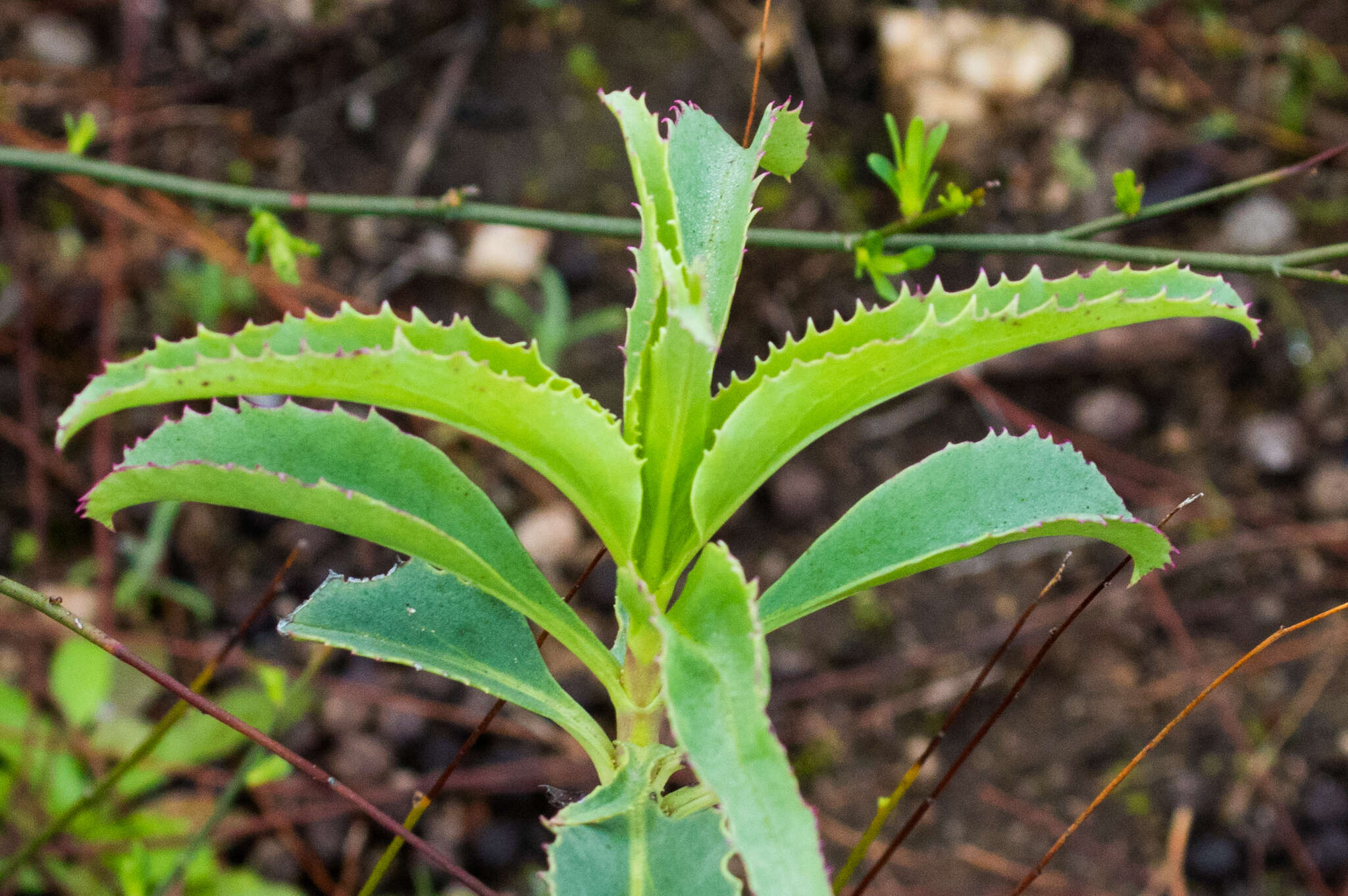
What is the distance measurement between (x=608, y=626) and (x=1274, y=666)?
1.20m

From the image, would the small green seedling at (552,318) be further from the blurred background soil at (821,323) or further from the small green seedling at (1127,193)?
the small green seedling at (1127,193)

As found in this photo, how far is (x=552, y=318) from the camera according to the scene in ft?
5.77

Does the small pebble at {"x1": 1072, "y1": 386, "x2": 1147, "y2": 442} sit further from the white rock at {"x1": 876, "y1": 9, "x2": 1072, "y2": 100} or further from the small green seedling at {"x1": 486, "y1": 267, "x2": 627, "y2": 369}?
the small green seedling at {"x1": 486, "y1": 267, "x2": 627, "y2": 369}

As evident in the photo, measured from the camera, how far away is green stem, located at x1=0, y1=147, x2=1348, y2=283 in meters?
0.97

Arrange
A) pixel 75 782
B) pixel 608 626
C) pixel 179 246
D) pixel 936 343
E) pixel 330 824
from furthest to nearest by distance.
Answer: pixel 179 246 < pixel 608 626 < pixel 330 824 < pixel 75 782 < pixel 936 343

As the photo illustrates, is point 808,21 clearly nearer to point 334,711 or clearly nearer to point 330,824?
point 334,711

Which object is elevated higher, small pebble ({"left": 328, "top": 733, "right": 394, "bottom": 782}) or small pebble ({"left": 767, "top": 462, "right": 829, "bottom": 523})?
small pebble ({"left": 767, "top": 462, "right": 829, "bottom": 523})

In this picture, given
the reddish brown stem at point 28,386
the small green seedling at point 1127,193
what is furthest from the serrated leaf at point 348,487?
the reddish brown stem at point 28,386

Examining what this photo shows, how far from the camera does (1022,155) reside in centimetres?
217

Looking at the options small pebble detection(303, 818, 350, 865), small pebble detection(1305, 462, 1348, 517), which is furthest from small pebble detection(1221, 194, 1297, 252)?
small pebble detection(303, 818, 350, 865)

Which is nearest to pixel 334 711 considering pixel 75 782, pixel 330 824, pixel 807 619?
pixel 330 824

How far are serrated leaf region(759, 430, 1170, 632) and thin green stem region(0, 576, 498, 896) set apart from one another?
0.27m

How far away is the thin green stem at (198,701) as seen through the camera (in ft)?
2.21

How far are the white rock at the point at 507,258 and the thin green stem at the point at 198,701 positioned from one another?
1.44m
